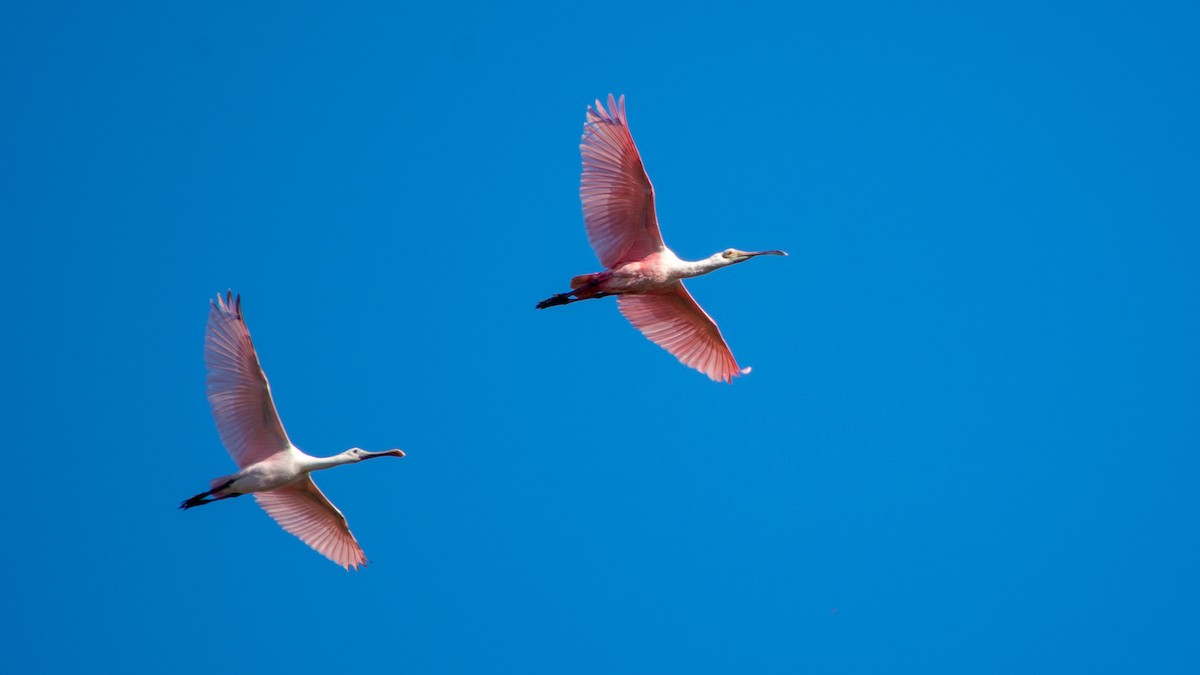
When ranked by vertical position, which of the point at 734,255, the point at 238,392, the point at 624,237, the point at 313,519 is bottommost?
the point at 313,519

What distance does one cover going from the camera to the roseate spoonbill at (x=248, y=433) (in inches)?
815

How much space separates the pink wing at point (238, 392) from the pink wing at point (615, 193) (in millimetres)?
4215

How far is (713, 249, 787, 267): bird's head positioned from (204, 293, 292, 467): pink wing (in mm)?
5564

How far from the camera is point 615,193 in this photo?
20828 mm

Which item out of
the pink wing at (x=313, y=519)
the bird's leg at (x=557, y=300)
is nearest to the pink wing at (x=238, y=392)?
the pink wing at (x=313, y=519)

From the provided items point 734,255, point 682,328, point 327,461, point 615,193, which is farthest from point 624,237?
point 327,461

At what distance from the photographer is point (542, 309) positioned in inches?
827

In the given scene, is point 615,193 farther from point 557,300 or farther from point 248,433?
point 248,433

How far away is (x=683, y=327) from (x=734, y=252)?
5.30ft

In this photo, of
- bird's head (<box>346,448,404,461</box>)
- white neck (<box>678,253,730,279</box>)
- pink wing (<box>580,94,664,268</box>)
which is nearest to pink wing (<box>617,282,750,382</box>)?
white neck (<box>678,253,730,279</box>)

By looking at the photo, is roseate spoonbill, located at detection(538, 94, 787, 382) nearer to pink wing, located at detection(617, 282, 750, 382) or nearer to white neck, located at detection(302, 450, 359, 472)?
pink wing, located at detection(617, 282, 750, 382)

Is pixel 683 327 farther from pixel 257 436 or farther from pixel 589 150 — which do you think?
pixel 257 436

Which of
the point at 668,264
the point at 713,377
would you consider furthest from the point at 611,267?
the point at 713,377

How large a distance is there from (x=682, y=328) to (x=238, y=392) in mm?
5665
